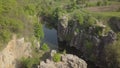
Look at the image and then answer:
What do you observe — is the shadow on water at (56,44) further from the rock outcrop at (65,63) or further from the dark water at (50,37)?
the rock outcrop at (65,63)

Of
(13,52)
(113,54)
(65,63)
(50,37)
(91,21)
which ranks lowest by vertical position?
(50,37)

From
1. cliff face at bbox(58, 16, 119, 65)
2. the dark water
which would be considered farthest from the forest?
the dark water

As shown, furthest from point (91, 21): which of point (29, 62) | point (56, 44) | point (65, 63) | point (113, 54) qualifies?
point (29, 62)

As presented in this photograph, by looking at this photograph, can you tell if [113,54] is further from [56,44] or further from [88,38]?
[56,44]

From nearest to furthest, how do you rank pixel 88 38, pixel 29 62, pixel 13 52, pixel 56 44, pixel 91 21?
1. pixel 29 62
2. pixel 13 52
3. pixel 88 38
4. pixel 91 21
5. pixel 56 44

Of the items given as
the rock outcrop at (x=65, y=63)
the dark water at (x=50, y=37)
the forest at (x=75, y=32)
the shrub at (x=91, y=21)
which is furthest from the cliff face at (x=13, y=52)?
the shrub at (x=91, y=21)

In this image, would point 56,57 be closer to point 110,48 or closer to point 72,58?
point 72,58

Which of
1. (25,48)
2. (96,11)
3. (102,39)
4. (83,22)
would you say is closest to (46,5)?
(96,11)
